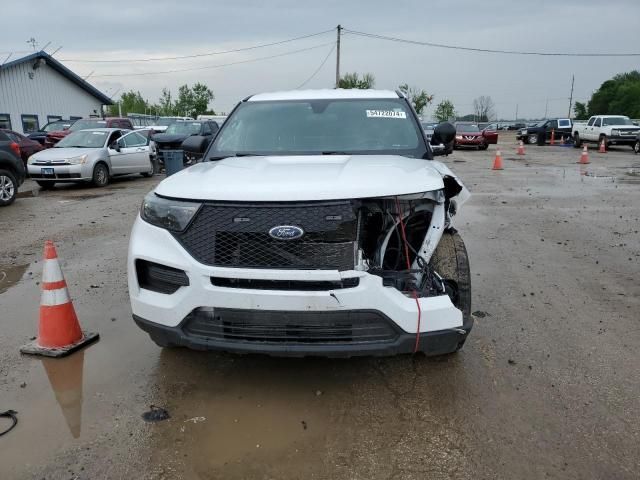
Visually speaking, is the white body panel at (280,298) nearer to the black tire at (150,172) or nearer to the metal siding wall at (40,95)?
the black tire at (150,172)

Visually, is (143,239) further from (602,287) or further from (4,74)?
(4,74)

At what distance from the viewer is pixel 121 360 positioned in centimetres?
375

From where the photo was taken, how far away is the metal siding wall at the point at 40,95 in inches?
1059

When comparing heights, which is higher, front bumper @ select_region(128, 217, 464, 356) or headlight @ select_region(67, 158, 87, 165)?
front bumper @ select_region(128, 217, 464, 356)

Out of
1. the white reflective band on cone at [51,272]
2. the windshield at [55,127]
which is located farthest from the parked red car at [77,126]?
the white reflective band on cone at [51,272]

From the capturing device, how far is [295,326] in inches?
111

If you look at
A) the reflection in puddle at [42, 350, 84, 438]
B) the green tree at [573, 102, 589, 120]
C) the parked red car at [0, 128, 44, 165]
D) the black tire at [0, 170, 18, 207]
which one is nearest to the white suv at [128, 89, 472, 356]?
the reflection in puddle at [42, 350, 84, 438]

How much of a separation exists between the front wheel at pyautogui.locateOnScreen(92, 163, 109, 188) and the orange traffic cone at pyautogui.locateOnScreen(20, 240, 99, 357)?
35.9ft

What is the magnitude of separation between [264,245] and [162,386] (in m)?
1.30

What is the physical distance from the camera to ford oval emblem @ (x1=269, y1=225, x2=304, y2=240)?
9.11 ft

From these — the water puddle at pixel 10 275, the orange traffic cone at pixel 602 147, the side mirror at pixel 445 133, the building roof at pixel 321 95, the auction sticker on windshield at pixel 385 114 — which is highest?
the building roof at pixel 321 95

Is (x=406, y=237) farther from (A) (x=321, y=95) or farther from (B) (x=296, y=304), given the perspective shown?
(A) (x=321, y=95)

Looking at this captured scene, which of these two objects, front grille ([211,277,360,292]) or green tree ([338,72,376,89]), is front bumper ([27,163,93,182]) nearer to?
front grille ([211,277,360,292])

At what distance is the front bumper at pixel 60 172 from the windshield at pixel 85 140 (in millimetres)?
1316
